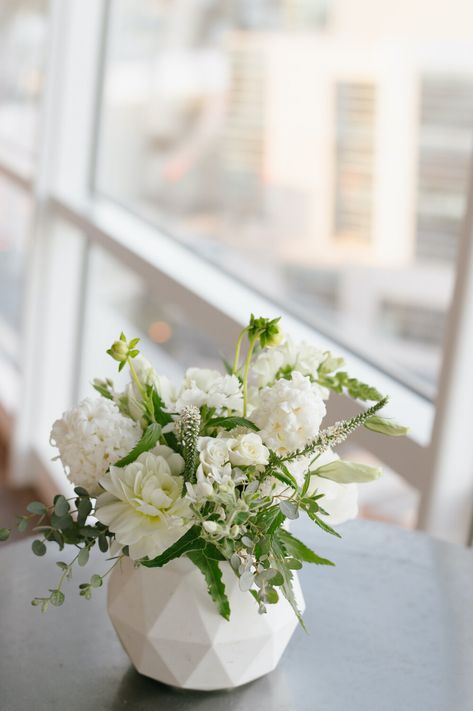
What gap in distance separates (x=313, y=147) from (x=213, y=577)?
1669 mm

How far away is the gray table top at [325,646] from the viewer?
0.94 metres

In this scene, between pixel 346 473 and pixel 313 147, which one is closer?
pixel 346 473

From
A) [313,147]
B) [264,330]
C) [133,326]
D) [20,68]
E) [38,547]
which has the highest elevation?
[20,68]

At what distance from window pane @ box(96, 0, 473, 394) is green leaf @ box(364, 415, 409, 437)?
2.95 feet

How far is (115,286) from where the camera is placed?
3057mm

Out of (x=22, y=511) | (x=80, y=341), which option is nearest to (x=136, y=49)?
(x=80, y=341)

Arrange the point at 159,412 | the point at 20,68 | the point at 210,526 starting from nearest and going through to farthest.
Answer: the point at 210,526 < the point at 159,412 < the point at 20,68

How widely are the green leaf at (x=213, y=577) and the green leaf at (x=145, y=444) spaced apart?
0.09 m

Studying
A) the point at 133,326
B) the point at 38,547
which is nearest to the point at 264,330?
the point at 38,547

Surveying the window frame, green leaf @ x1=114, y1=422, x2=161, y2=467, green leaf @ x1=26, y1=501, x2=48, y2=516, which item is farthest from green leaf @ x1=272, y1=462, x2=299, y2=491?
the window frame

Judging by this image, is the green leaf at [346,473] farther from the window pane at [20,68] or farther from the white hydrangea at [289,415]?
the window pane at [20,68]

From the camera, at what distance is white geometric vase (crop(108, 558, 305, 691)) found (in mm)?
887

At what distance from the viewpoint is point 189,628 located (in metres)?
0.89

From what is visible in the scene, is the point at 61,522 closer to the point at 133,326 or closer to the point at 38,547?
the point at 38,547
